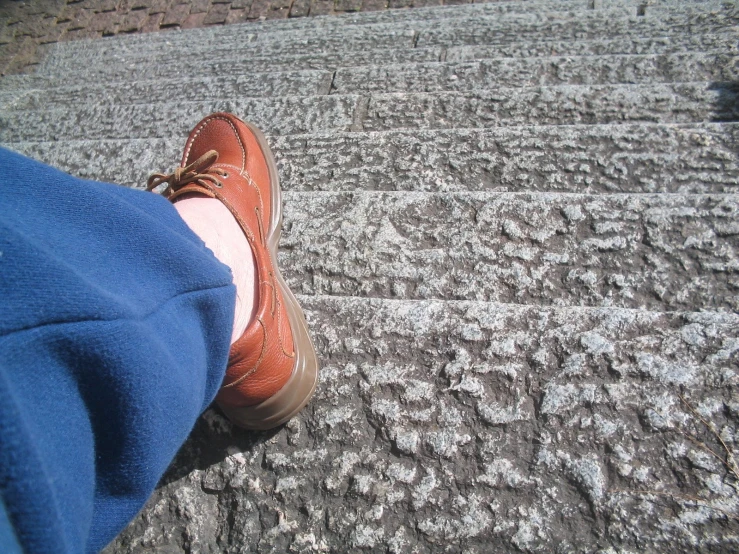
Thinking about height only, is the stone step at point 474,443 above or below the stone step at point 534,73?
below

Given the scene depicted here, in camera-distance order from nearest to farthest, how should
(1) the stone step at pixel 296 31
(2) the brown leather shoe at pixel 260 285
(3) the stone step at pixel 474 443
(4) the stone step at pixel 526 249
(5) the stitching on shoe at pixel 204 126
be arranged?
(3) the stone step at pixel 474 443 → (2) the brown leather shoe at pixel 260 285 → (4) the stone step at pixel 526 249 → (5) the stitching on shoe at pixel 204 126 → (1) the stone step at pixel 296 31

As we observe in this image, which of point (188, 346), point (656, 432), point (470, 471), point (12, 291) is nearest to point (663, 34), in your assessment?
point (656, 432)

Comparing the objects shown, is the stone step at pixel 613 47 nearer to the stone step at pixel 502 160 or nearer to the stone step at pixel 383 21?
the stone step at pixel 383 21

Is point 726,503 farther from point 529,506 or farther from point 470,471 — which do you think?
point 470,471

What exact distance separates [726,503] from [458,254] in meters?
0.80

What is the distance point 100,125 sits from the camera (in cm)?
255

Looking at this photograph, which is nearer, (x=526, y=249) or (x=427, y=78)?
(x=526, y=249)

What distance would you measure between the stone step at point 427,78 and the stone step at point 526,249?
3.31ft

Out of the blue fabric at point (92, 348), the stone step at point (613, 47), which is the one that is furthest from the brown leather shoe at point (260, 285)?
the stone step at point (613, 47)

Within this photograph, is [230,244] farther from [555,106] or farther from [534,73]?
[534,73]

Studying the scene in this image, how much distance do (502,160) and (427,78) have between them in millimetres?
877

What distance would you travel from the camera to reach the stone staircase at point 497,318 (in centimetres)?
108

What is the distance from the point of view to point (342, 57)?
9.66 ft

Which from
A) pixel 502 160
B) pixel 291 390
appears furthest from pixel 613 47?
pixel 291 390
